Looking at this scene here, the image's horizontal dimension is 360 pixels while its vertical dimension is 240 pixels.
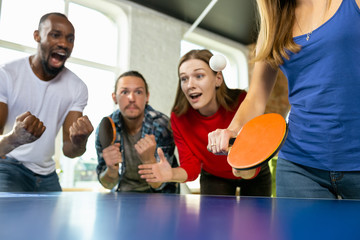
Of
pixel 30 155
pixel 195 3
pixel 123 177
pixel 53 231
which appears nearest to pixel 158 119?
pixel 123 177

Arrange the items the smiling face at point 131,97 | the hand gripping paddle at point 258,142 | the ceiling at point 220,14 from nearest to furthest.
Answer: the hand gripping paddle at point 258,142, the smiling face at point 131,97, the ceiling at point 220,14

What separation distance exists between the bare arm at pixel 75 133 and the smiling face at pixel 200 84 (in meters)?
0.43

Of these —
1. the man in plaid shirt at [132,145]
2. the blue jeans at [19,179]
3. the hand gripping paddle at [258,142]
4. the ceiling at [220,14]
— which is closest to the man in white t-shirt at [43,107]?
the blue jeans at [19,179]

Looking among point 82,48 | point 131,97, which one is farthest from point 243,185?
point 82,48

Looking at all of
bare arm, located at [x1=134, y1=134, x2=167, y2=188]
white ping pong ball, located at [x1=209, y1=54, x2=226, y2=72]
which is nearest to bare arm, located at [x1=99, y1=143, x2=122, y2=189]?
bare arm, located at [x1=134, y1=134, x2=167, y2=188]

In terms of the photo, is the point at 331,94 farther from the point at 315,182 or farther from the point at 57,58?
the point at 57,58

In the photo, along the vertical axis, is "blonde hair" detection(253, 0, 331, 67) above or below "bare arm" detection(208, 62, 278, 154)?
above

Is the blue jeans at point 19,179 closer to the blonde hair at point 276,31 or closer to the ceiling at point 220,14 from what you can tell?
the blonde hair at point 276,31

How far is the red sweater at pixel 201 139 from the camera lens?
1312mm

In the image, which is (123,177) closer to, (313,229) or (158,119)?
(158,119)

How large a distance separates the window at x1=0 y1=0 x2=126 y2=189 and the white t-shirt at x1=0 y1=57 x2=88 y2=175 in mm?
128

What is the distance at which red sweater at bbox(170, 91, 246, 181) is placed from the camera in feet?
4.31

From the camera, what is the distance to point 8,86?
1209 mm

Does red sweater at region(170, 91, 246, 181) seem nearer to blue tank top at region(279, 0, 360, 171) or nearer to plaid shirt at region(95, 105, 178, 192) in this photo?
plaid shirt at region(95, 105, 178, 192)
